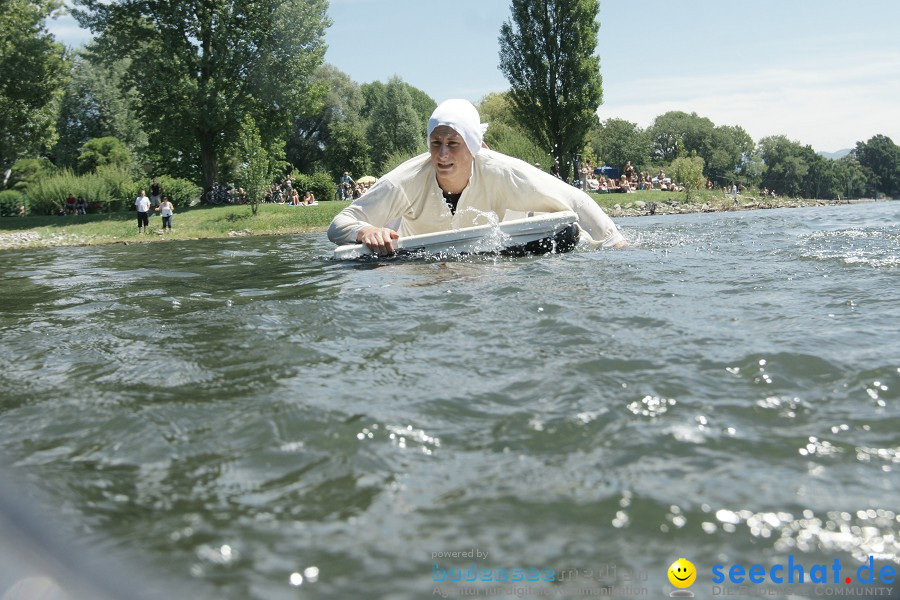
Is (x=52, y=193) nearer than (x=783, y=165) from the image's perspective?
Yes

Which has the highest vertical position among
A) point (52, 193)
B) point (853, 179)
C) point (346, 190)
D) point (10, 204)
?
point (853, 179)

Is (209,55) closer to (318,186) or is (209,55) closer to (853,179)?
(318,186)

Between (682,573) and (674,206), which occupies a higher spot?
(674,206)

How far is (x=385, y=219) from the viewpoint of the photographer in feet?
26.1

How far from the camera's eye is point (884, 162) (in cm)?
15712

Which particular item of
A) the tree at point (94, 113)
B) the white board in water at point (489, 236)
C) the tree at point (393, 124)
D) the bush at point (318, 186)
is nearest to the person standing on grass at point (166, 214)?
the bush at point (318, 186)

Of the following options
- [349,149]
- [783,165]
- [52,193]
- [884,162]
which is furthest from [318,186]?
[884,162]

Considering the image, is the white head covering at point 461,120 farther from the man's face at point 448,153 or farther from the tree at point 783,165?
the tree at point 783,165

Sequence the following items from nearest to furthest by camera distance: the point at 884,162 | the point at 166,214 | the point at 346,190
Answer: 1. the point at 166,214
2. the point at 346,190
3. the point at 884,162

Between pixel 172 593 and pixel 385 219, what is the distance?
658 cm

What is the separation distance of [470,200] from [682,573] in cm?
638

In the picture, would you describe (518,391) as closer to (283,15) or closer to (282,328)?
(282,328)

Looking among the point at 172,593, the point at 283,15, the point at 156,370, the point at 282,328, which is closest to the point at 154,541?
the point at 172,593

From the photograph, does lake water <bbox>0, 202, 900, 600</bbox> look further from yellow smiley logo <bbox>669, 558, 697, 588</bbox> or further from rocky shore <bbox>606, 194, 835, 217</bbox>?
rocky shore <bbox>606, 194, 835, 217</bbox>
